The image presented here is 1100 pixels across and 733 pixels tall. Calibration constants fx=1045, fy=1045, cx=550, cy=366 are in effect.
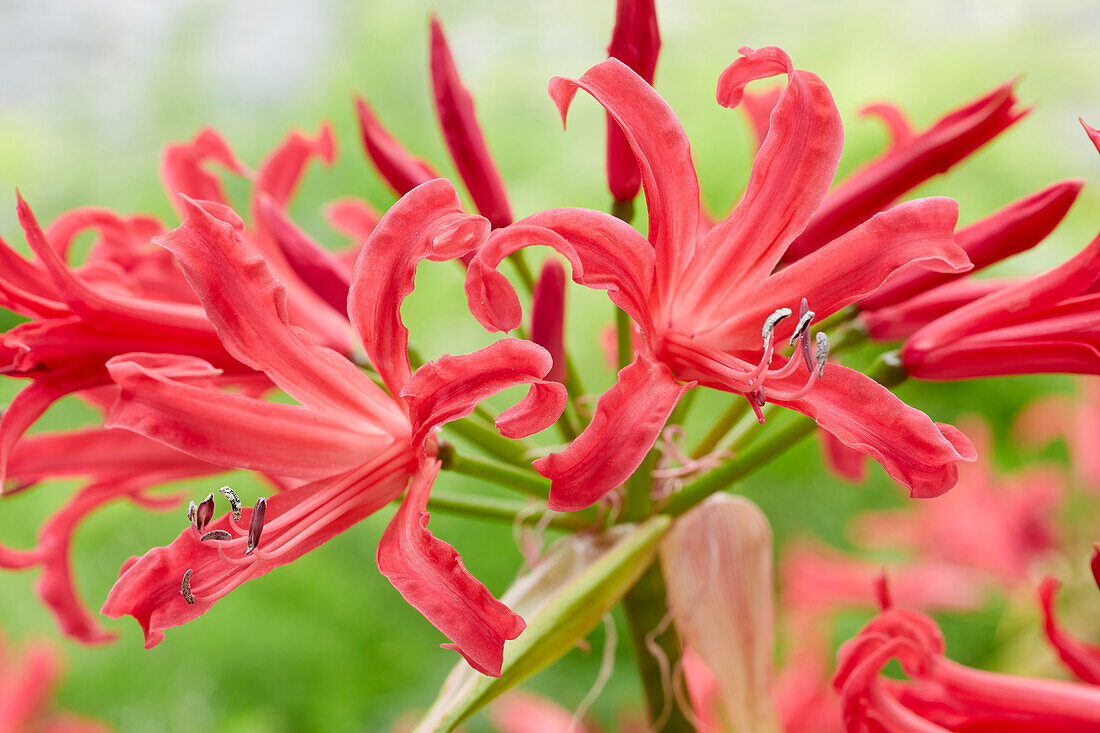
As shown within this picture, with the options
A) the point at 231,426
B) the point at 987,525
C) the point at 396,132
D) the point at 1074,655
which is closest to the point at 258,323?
the point at 231,426

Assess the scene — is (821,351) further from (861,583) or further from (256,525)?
(861,583)

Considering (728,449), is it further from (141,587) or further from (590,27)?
(590,27)

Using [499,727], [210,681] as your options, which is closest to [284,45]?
[210,681]

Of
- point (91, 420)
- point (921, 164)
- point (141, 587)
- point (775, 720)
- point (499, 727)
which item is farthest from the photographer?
point (91, 420)

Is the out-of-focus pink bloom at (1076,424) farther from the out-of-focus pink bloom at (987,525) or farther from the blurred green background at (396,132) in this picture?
the blurred green background at (396,132)

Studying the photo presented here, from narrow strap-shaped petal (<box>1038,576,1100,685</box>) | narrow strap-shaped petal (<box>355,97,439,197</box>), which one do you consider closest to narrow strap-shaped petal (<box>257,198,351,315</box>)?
narrow strap-shaped petal (<box>355,97,439,197</box>)

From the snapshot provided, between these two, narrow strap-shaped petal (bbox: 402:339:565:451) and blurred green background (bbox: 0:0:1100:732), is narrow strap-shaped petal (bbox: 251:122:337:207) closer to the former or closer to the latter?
narrow strap-shaped petal (bbox: 402:339:565:451)
